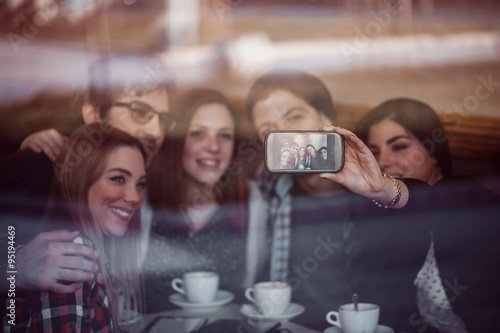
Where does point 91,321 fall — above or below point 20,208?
below

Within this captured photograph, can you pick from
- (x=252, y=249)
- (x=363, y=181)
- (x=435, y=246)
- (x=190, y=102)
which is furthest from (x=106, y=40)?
(x=435, y=246)

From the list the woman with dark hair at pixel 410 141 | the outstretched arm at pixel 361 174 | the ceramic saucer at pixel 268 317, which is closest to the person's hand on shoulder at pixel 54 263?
the ceramic saucer at pixel 268 317

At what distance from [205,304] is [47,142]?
0.54 metres

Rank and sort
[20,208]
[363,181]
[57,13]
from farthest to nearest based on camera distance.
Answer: [57,13], [20,208], [363,181]

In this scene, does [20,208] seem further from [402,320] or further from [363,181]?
[402,320]

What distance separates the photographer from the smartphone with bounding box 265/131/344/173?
0.94m

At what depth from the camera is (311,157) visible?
3.10ft

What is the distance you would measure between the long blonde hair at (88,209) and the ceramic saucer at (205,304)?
0.11 metres

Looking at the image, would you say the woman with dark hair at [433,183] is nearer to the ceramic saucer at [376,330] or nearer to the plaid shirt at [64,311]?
the ceramic saucer at [376,330]

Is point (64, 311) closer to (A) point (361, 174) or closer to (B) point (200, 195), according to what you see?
(B) point (200, 195)

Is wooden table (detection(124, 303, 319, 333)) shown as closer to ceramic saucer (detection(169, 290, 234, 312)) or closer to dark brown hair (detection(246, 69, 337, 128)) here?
ceramic saucer (detection(169, 290, 234, 312))

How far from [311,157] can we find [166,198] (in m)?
0.52

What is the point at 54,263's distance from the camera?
109 centimetres

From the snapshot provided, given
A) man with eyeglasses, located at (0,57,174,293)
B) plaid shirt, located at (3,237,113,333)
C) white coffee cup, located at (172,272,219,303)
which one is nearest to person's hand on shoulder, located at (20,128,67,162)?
man with eyeglasses, located at (0,57,174,293)
